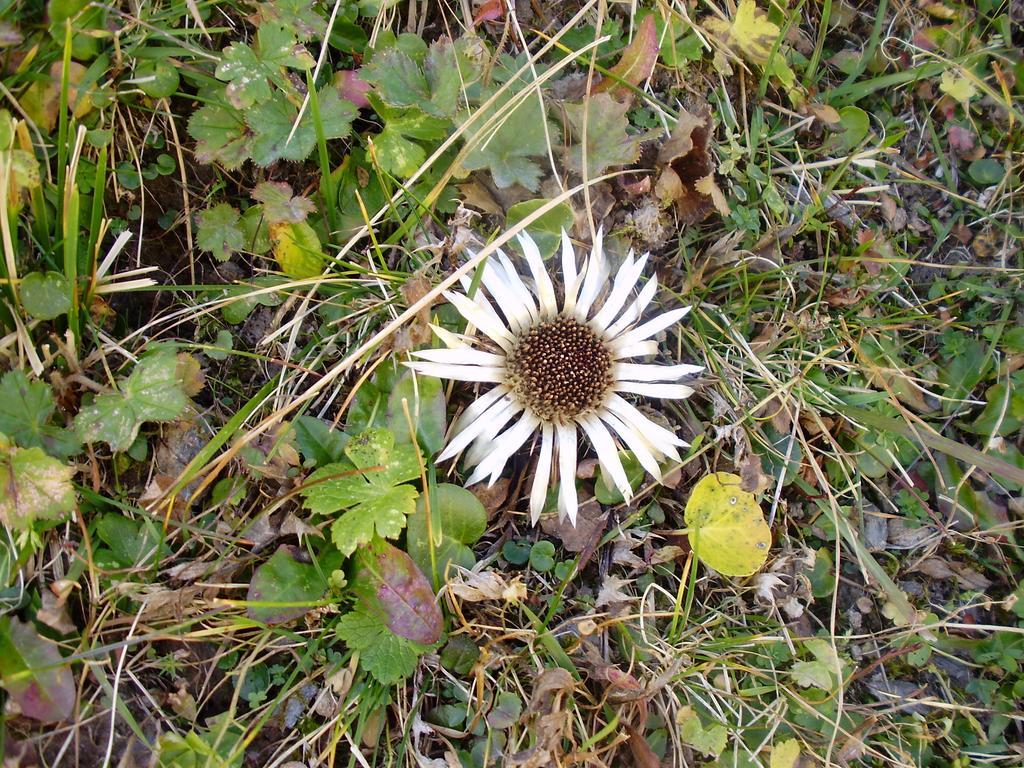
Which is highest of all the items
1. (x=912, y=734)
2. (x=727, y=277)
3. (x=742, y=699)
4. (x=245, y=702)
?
(x=727, y=277)

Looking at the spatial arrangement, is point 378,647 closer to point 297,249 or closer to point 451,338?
point 451,338

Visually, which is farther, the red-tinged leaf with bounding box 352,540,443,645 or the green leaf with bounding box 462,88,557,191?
the green leaf with bounding box 462,88,557,191

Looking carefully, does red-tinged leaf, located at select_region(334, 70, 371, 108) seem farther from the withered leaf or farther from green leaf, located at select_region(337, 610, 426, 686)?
green leaf, located at select_region(337, 610, 426, 686)

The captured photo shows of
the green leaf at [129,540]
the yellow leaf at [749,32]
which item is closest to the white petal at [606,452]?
the green leaf at [129,540]

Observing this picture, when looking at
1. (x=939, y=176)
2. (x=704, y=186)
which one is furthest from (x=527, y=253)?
(x=939, y=176)

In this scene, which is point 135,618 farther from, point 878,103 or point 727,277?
point 878,103

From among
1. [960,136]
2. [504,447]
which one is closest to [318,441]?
[504,447]

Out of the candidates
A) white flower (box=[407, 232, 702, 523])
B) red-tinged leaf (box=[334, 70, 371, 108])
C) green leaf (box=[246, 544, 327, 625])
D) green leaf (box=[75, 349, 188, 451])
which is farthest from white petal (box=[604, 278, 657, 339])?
green leaf (box=[75, 349, 188, 451])
